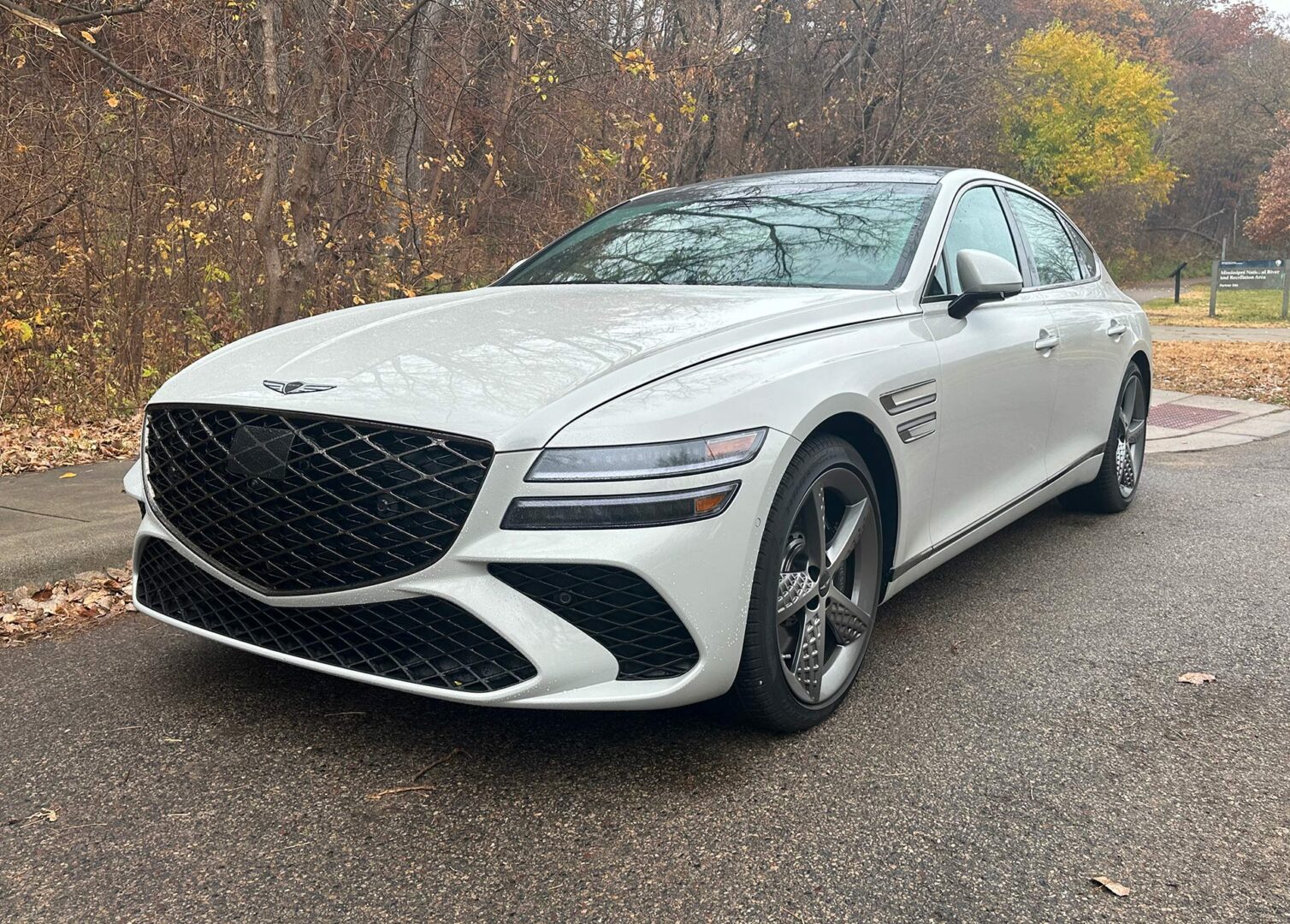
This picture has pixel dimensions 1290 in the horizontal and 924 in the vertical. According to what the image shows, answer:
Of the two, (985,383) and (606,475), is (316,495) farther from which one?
(985,383)

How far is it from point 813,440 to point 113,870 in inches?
71.8

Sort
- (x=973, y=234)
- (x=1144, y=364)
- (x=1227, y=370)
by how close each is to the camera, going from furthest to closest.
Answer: (x=1227, y=370), (x=1144, y=364), (x=973, y=234)

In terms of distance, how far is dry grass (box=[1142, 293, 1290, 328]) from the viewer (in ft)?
69.6

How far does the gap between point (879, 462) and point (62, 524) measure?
3477mm

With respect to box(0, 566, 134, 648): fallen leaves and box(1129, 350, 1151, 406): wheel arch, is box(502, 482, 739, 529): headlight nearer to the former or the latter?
box(0, 566, 134, 648): fallen leaves

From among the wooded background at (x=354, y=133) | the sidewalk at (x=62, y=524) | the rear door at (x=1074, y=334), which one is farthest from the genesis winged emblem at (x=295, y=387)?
the rear door at (x=1074, y=334)

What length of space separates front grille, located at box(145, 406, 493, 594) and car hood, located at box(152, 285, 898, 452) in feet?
0.17

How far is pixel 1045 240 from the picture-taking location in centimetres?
476

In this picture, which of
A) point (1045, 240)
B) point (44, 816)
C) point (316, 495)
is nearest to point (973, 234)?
point (1045, 240)

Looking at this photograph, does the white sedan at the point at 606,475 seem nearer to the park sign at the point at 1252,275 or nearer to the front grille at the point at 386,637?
the front grille at the point at 386,637

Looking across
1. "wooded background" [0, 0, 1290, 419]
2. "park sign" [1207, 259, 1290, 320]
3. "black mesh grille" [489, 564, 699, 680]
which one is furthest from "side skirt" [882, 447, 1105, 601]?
"park sign" [1207, 259, 1290, 320]

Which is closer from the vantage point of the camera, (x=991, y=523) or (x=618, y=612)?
(x=618, y=612)

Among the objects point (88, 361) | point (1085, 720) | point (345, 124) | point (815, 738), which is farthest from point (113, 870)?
point (345, 124)

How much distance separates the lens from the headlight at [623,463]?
2301mm
